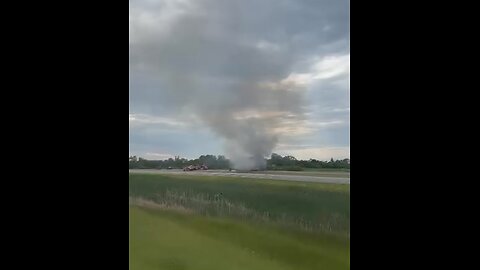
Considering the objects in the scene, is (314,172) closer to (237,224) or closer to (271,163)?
(271,163)

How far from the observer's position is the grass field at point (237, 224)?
1317mm

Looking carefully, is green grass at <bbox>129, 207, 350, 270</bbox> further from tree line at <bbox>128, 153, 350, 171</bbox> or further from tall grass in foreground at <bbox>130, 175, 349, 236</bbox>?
tree line at <bbox>128, 153, 350, 171</bbox>

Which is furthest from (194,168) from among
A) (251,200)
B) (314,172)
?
(314,172)

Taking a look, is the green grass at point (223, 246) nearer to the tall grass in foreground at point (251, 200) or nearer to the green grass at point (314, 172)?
the tall grass in foreground at point (251, 200)

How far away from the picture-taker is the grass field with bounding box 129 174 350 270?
1.32 meters

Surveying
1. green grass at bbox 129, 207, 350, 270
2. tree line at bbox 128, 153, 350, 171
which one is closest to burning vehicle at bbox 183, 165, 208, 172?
tree line at bbox 128, 153, 350, 171

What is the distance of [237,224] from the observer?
4.50 ft

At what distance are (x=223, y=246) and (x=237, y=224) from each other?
0.09 metres

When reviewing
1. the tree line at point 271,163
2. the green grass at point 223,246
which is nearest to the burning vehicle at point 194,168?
the tree line at point 271,163

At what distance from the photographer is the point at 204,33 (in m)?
1.37

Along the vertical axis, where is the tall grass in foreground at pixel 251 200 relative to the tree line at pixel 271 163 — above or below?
below

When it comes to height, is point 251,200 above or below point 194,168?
below
